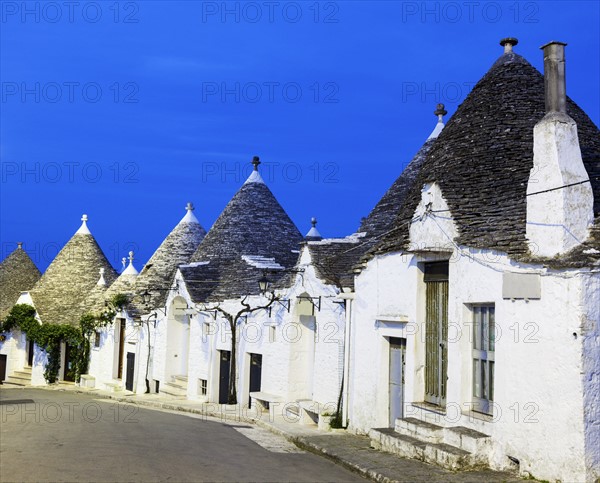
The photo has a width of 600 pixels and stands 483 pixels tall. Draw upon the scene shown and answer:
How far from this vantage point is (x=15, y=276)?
37.7 meters

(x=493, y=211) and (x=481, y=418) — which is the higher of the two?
(x=493, y=211)

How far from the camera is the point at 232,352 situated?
66.0 ft

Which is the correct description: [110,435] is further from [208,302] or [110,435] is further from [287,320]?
[208,302]

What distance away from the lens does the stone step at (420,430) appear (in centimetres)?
1062

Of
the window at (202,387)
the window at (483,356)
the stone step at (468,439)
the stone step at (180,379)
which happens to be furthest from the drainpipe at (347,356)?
the stone step at (180,379)

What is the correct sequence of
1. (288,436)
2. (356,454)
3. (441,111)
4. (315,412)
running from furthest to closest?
(441,111)
(315,412)
(288,436)
(356,454)

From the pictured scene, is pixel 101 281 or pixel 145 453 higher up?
pixel 101 281

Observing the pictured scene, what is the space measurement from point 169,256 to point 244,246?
5587 millimetres

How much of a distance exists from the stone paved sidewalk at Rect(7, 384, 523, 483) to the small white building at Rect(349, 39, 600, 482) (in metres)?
0.29

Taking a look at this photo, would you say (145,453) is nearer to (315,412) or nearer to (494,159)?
(315,412)

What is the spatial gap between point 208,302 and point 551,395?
48.1ft

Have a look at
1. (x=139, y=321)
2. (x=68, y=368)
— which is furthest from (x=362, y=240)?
(x=68, y=368)

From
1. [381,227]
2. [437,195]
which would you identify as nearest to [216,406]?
[381,227]

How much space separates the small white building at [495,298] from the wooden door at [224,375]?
8085mm
